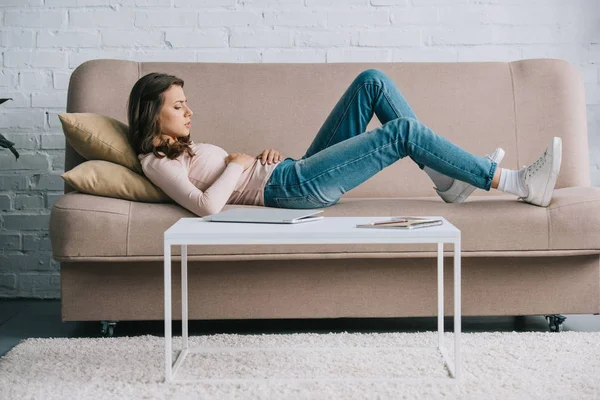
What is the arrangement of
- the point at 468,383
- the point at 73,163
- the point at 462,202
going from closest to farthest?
the point at 468,383 → the point at 462,202 → the point at 73,163

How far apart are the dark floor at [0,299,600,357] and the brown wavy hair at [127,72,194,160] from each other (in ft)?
1.97

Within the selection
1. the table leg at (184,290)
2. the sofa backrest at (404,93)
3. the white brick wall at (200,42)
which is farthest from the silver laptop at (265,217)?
the white brick wall at (200,42)

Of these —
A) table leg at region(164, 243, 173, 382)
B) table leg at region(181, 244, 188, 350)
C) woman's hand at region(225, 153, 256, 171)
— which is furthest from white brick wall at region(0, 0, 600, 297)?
A: table leg at region(164, 243, 173, 382)

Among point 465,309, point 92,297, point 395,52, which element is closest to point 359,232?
point 465,309

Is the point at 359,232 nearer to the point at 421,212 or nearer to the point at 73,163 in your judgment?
the point at 421,212

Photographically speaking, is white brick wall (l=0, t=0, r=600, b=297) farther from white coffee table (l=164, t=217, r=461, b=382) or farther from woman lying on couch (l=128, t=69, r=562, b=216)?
white coffee table (l=164, t=217, r=461, b=382)

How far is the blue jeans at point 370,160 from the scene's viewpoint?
213 cm

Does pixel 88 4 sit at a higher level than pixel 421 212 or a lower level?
higher

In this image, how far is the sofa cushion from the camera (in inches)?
84.0

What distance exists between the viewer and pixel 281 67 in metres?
2.83

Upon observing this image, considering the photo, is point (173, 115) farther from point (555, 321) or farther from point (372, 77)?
point (555, 321)

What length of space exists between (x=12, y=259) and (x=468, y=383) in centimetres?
220

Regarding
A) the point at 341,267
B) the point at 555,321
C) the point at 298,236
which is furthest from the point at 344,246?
the point at 555,321

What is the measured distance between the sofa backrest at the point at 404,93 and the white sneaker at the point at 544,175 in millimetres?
536
